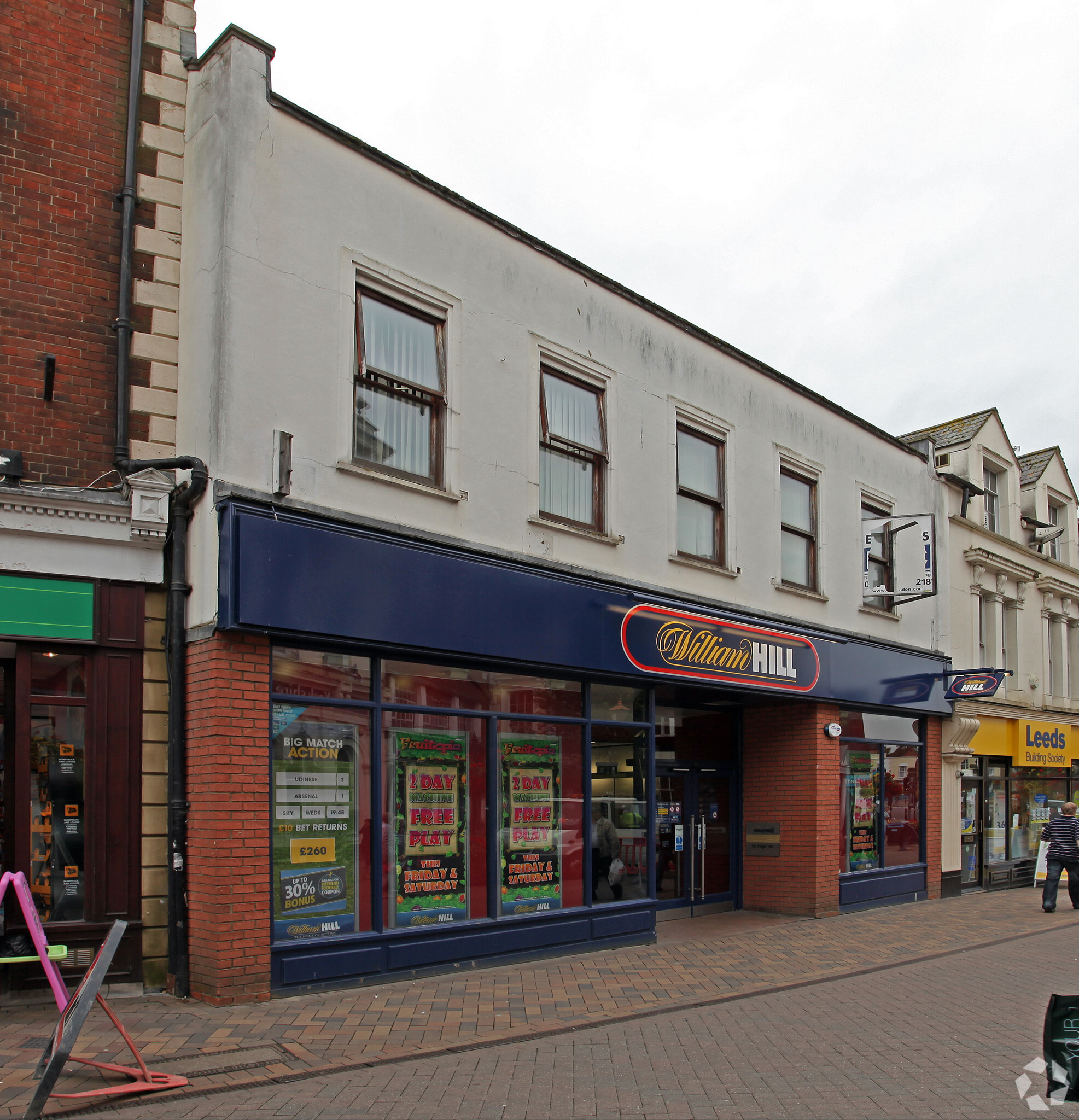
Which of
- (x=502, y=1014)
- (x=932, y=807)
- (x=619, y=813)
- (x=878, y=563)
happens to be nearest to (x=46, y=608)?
(x=502, y=1014)

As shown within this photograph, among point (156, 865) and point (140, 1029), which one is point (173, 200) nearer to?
point (156, 865)

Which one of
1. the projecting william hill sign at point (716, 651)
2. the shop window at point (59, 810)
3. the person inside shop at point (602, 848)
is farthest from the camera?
the projecting william hill sign at point (716, 651)

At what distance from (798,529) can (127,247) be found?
9.72 m

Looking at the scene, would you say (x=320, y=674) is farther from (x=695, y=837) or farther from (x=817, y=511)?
(x=817, y=511)

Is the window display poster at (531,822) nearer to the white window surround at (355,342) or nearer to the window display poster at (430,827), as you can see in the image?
the window display poster at (430,827)

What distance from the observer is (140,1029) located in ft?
23.8

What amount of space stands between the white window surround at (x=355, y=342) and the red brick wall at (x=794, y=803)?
7075mm

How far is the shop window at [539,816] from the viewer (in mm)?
10484

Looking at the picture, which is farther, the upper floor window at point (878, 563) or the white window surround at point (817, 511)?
the upper floor window at point (878, 563)

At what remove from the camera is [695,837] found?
14.5 m

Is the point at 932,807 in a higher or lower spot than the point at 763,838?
higher

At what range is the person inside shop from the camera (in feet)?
37.2

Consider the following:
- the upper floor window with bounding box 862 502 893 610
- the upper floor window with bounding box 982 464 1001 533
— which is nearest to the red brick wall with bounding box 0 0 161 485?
the upper floor window with bounding box 862 502 893 610

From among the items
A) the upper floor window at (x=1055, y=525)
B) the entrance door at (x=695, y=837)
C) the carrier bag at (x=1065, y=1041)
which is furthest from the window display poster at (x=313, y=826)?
the upper floor window at (x=1055, y=525)
